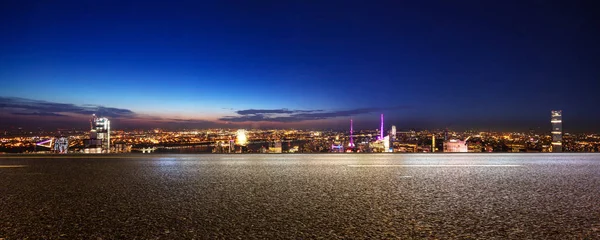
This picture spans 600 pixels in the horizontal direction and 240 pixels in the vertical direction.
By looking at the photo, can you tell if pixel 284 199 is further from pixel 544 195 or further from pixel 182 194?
pixel 544 195

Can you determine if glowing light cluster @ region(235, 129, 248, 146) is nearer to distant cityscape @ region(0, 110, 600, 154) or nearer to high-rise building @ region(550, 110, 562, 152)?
distant cityscape @ region(0, 110, 600, 154)

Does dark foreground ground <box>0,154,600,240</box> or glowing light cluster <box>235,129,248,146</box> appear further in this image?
glowing light cluster <box>235,129,248,146</box>

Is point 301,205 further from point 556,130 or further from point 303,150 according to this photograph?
point 556,130

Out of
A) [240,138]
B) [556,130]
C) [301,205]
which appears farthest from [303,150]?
[301,205]

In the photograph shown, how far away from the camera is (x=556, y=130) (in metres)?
12.0

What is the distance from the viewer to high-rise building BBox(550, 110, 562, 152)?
1085 centimetres

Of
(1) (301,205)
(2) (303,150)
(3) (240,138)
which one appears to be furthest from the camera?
(3) (240,138)

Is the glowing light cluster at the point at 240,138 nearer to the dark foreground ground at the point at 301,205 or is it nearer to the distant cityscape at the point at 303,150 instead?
the distant cityscape at the point at 303,150

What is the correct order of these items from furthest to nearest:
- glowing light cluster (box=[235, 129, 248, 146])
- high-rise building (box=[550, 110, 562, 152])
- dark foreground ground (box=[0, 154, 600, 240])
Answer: glowing light cluster (box=[235, 129, 248, 146]), high-rise building (box=[550, 110, 562, 152]), dark foreground ground (box=[0, 154, 600, 240])

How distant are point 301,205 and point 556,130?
1223 centimetres

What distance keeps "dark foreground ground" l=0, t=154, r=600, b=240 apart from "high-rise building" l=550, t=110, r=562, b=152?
5888 mm

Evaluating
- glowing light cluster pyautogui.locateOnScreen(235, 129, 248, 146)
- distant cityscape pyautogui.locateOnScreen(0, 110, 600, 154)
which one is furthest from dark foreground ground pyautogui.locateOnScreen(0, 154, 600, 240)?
glowing light cluster pyautogui.locateOnScreen(235, 129, 248, 146)

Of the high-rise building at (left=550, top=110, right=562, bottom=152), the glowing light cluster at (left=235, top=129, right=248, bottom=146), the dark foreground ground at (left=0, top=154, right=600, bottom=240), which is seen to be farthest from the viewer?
the glowing light cluster at (left=235, top=129, right=248, bottom=146)

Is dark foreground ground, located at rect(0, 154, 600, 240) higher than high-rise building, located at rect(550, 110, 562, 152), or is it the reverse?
high-rise building, located at rect(550, 110, 562, 152)
